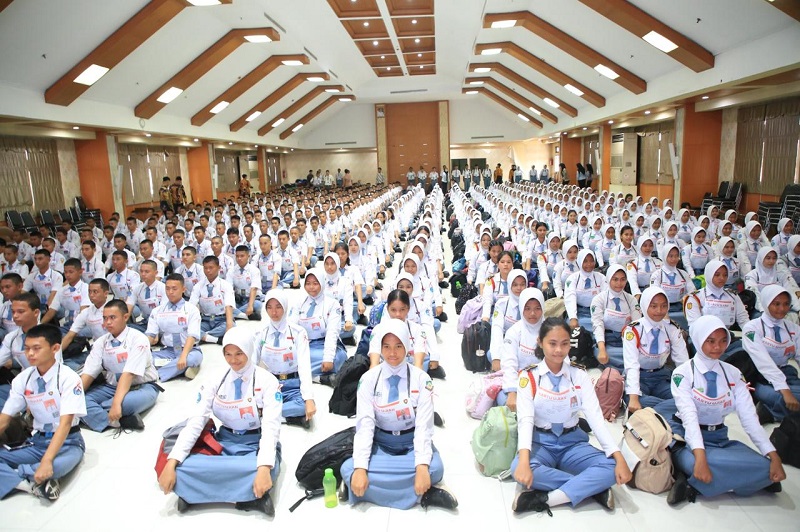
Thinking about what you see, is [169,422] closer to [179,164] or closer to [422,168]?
[179,164]

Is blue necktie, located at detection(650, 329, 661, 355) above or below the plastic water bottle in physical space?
above

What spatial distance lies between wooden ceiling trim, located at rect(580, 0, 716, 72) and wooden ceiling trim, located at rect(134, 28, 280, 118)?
8830 mm

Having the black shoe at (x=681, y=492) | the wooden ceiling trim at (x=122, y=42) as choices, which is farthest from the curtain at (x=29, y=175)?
the black shoe at (x=681, y=492)

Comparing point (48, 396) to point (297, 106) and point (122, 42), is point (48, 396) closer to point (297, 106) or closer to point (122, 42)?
point (122, 42)

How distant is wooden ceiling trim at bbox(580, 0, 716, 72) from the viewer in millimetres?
11164

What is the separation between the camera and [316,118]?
110 feet

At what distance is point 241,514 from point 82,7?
10064 mm

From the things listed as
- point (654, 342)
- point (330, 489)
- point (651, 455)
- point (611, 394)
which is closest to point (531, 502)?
point (651, 455)

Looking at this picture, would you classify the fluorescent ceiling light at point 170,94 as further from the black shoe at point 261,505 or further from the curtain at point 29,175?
the black shoe at point 261,505

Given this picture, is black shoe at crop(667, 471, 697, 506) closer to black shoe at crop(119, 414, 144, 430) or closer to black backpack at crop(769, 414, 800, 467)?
black backpack at crop(769, 414, 800, 467)

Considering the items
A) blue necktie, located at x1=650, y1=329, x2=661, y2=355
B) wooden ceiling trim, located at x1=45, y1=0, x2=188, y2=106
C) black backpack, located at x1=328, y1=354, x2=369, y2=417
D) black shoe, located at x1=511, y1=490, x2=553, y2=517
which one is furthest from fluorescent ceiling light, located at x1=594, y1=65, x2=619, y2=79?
black shoe, located at x1=511, y1=490, x2=553, y2=517

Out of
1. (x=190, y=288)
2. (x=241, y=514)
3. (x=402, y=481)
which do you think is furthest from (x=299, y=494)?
(x=190, y=288)

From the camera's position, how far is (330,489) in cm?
364

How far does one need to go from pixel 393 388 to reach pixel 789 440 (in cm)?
302
